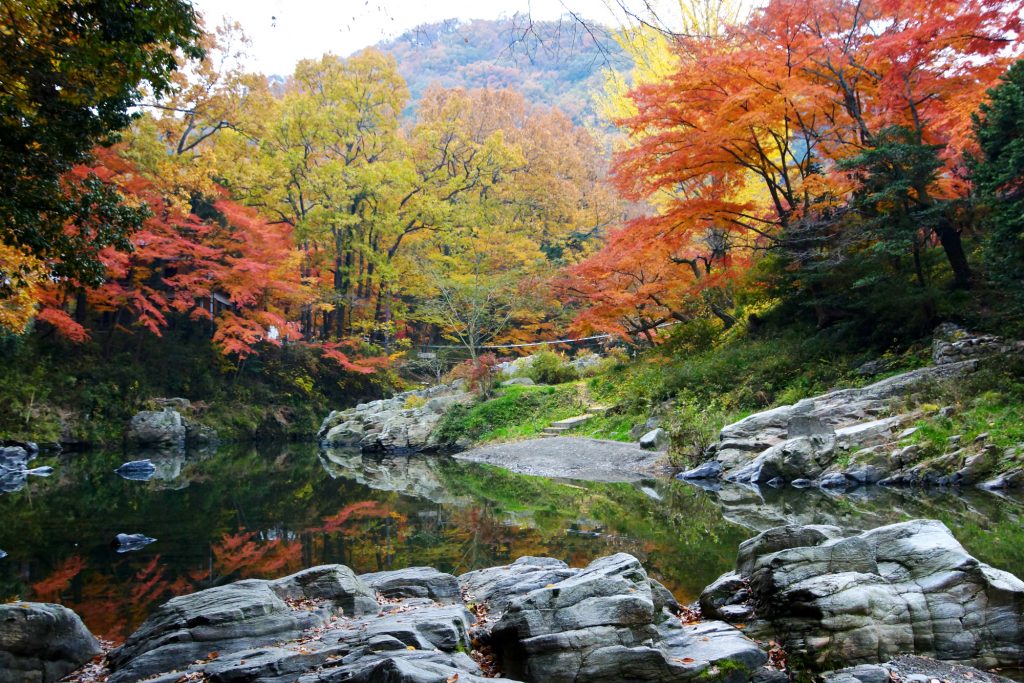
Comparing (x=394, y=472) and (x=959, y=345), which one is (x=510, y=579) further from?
(x=394, y=472)

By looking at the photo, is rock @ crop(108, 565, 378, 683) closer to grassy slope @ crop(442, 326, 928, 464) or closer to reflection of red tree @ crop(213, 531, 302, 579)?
reflection of red tree @ crop(213, 531, 302, 579)

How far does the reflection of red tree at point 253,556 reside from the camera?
21.8 feet

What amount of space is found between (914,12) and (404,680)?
42.4ft

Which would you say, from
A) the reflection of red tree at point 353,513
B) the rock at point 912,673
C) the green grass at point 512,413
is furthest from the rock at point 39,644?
the green grass at point 512,413

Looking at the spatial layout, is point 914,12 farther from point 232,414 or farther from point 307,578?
point 232,414

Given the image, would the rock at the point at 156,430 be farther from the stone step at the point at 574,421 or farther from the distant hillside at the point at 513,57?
the distant hillside at the point at 513,57

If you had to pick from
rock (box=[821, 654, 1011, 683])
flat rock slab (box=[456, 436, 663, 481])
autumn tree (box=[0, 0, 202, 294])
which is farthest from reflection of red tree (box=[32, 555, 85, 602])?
flat rock slab (box=[456, 436, 663, 481])

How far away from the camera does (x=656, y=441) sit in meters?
13.2

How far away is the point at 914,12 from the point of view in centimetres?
1159

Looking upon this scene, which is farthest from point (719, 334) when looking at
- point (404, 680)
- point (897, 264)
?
point (404, 680)

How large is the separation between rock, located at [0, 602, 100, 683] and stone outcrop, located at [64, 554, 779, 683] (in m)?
0.30

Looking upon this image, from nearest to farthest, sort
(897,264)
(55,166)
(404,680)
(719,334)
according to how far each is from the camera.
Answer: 1. (404,680)
2. (55,166)
3. (897,264)
4. (719,334)

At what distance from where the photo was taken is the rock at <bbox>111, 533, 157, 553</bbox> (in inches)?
299

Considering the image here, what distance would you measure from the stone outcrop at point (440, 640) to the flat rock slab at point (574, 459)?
7.59m
